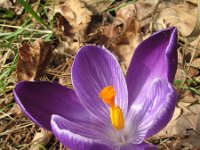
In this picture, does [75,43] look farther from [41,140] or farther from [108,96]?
[108,96]

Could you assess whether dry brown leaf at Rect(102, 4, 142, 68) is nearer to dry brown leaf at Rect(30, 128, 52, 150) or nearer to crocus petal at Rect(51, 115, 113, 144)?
dry brown leaf at Rect(30, 128, 52, 150)

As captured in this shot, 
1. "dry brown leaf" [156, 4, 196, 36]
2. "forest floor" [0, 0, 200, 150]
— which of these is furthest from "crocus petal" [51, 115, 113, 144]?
"dry brown leaf" [156, 4, 196, 36]

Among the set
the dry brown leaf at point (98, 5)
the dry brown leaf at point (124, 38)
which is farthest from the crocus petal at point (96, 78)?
the dry brown leaf at point (98, 5)

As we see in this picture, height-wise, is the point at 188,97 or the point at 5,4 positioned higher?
the point at 5,4

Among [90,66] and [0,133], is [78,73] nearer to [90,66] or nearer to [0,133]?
[90,66]

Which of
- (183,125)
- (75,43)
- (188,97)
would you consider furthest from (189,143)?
(75,43)
